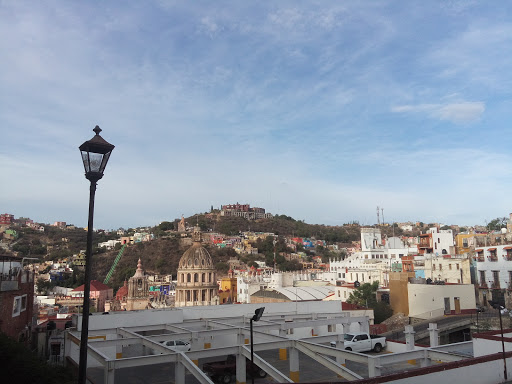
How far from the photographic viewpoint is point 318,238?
15600cm

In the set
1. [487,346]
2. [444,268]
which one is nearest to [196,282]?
[444,268]

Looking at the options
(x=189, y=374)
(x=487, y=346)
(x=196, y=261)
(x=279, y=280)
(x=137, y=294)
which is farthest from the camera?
(x=137, y=294)

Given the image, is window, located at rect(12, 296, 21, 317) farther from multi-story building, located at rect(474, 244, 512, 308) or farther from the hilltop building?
the hilltop building

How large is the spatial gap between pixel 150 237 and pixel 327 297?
320 ft

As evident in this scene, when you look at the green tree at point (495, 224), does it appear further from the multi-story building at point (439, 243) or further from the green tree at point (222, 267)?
the green tree at point (222, 267)

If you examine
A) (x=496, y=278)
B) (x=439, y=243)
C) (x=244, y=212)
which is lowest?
(x=496, y=278)

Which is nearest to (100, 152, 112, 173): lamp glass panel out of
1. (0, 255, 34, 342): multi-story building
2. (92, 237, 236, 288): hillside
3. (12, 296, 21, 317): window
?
(0, 255, 34, 342): multi-story building

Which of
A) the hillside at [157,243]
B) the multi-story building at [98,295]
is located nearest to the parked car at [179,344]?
the multi-story building at [98,295]

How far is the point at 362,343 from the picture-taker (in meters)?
18.0

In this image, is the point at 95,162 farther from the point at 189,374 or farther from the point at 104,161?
the point at 189,374

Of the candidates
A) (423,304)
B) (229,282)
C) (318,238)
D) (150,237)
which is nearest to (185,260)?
(229,282)

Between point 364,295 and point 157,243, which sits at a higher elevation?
point 157,243

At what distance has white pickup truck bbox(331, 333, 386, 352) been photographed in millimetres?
17775

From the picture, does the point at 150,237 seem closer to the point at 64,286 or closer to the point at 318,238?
the point at 64,286
